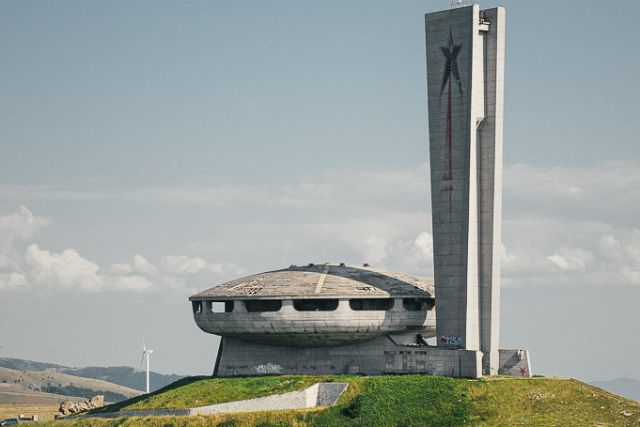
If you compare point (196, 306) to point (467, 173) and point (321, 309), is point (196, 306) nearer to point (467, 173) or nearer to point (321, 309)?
point (321, 309)

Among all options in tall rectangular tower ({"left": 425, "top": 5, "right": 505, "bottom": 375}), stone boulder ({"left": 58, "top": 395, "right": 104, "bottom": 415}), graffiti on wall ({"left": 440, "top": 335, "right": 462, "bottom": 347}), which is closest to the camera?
graffiti on wall ({"left": 440, "top": 335, "right": 462, "bottom": 347})

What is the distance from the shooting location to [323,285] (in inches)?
4139

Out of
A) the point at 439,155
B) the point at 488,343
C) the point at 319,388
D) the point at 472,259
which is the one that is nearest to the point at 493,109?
the point at 439,155

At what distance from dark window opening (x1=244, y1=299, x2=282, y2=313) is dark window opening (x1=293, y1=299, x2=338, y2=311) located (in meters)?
1.73

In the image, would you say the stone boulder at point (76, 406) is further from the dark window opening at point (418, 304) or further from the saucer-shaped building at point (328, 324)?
the dark window opening at point (418, 304)

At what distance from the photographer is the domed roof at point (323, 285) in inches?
4085

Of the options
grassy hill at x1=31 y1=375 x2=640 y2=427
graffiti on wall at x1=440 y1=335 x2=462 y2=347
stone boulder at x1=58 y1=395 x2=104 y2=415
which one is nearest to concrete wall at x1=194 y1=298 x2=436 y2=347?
graffiti on wall at x1=440 y1=335 x2=462 y2=347

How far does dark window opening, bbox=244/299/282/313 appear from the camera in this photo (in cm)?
10512

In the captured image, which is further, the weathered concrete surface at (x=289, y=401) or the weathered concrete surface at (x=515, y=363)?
the weathered concrete surface at (x=515, y=363)

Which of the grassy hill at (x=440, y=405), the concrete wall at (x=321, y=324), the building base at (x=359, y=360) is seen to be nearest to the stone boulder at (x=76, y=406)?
the building base at (x=359, y=360)

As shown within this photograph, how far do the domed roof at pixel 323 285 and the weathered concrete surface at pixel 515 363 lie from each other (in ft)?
27.0

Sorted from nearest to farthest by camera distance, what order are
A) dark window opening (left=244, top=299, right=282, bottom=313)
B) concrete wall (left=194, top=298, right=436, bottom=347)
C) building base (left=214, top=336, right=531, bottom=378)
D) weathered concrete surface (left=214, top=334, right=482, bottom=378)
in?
weathered concrete surface (left=214, top=334, right=482, bottom=378)
building base (left=214, top=336, right=531, bottom=378)
concrete wall (left=194, top=298, right=436, bottom=347)
dark window opening (left=244, top=299, right=282, bottom=313)

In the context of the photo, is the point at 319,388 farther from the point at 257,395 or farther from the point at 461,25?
the point at 461,25

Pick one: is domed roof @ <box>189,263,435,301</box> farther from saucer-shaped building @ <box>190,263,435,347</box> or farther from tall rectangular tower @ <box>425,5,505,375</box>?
tall rectangular tower @ <box>425,5,505,375</box>
